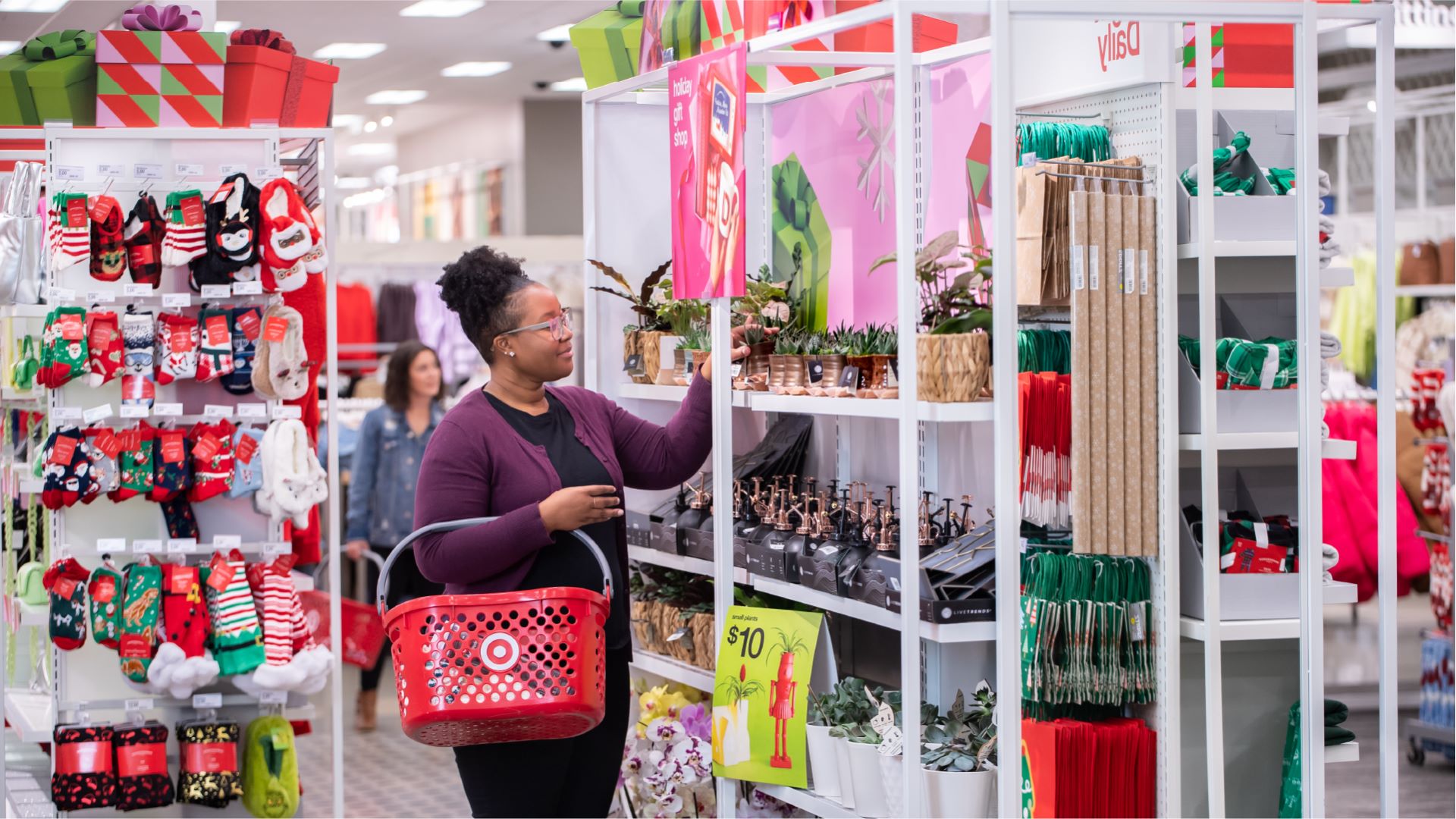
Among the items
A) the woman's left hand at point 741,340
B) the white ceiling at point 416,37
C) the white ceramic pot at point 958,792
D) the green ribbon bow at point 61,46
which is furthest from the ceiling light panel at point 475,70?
the white ceramic pot at point 958,792

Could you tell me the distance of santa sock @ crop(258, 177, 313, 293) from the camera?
15.0 feet

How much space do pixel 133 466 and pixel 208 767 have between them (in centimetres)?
93

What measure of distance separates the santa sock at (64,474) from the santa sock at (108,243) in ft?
1.72

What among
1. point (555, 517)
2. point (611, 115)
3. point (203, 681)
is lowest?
point (203, 681)

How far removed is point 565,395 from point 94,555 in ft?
6.79

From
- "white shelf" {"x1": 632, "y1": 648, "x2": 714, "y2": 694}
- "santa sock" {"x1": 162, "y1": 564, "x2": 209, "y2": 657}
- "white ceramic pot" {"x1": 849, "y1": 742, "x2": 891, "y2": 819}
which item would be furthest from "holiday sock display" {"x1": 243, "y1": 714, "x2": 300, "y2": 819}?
"white ceramic pot" {"x1": 849, "y1": 742, "x2": 891, "y2": 819}

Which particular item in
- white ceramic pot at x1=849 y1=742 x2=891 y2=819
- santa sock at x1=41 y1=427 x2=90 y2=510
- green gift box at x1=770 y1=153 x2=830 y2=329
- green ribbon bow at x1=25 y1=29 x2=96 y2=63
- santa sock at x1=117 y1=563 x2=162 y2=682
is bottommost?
white ceramic pot at x1=849 y1=742 x2=891 y2=819

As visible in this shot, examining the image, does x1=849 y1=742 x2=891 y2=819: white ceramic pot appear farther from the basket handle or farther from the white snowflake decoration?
the white snowflake decoration

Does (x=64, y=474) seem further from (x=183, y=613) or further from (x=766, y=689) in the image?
(x=766, y=689)

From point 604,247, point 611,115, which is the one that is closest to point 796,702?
point 604,247

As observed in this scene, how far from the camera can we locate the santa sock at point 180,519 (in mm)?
4656

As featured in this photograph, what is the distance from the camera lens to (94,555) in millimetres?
4770

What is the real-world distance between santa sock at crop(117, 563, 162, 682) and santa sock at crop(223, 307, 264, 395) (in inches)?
24.6

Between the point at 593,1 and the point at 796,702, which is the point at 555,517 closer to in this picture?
the point at 796,702
